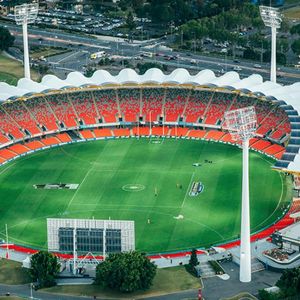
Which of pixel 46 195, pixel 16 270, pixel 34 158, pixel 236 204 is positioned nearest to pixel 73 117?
pixel 34 158

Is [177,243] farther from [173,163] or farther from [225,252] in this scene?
[173,163]

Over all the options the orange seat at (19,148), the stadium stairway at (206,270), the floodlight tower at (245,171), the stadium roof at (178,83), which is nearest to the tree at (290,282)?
the floodlight tower at (245,171)

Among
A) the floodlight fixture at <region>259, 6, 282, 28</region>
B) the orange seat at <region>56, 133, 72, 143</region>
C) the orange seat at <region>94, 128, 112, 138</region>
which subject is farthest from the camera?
the orange seat at <region>94, 128, 112, 138</region>

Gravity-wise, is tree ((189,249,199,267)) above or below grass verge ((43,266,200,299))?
above

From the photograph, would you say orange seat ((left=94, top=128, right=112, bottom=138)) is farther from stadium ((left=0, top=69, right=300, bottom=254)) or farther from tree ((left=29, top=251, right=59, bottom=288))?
tree ((left=29, top=251, right=59, bottom=288))

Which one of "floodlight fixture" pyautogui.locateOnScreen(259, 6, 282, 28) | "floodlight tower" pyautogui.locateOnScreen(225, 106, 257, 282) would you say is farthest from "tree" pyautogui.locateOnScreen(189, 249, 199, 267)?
"floodlight fixture" pyautogui.locateOnScreen(259, 6, 282, 28)

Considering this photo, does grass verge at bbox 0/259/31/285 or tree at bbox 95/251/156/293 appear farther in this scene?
grass verge at bbox 0/259/31/285
